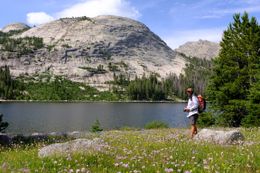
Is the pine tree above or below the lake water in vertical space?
above

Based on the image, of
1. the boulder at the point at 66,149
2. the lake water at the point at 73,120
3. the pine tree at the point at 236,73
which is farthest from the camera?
the lake water at the point at 73,120

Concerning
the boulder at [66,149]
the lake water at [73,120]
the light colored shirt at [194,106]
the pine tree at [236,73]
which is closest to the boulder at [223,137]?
the light colored shirt at [194,106]

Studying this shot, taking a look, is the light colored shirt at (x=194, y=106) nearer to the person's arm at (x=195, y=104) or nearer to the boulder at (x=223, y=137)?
the person's arm at (x=195, y=104)

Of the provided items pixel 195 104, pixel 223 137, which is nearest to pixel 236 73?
pixel 195 104

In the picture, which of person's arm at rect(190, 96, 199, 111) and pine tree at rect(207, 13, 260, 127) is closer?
person's arm at rect(190, 96, 199, 111)

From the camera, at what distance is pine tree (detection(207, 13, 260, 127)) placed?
42.9 meters

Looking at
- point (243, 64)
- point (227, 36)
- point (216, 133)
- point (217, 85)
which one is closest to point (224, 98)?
point (217, 85)

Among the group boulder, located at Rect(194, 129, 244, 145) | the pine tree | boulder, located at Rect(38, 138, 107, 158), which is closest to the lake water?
the pine tree

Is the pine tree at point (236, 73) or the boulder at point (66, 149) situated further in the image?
the pine tree at point (236, 73)

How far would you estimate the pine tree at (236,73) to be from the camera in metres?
42.9

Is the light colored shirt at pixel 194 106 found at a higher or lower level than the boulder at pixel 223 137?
higher

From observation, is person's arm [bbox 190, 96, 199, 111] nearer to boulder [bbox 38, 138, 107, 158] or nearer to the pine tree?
boulder [bbox 38, 138, 107, 158]

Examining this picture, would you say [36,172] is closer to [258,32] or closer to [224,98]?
[224,98]

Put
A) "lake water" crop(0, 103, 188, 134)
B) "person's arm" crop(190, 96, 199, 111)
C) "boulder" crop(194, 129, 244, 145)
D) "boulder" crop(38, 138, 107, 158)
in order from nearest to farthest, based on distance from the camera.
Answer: "boulder" crop(38, 138, 107, 158) < "boulder" crop(194, 129, 244, 145) < "person's arm" crop(190, 96, 199, 111) < "lake water" crop(0, 103, 188, 134)
